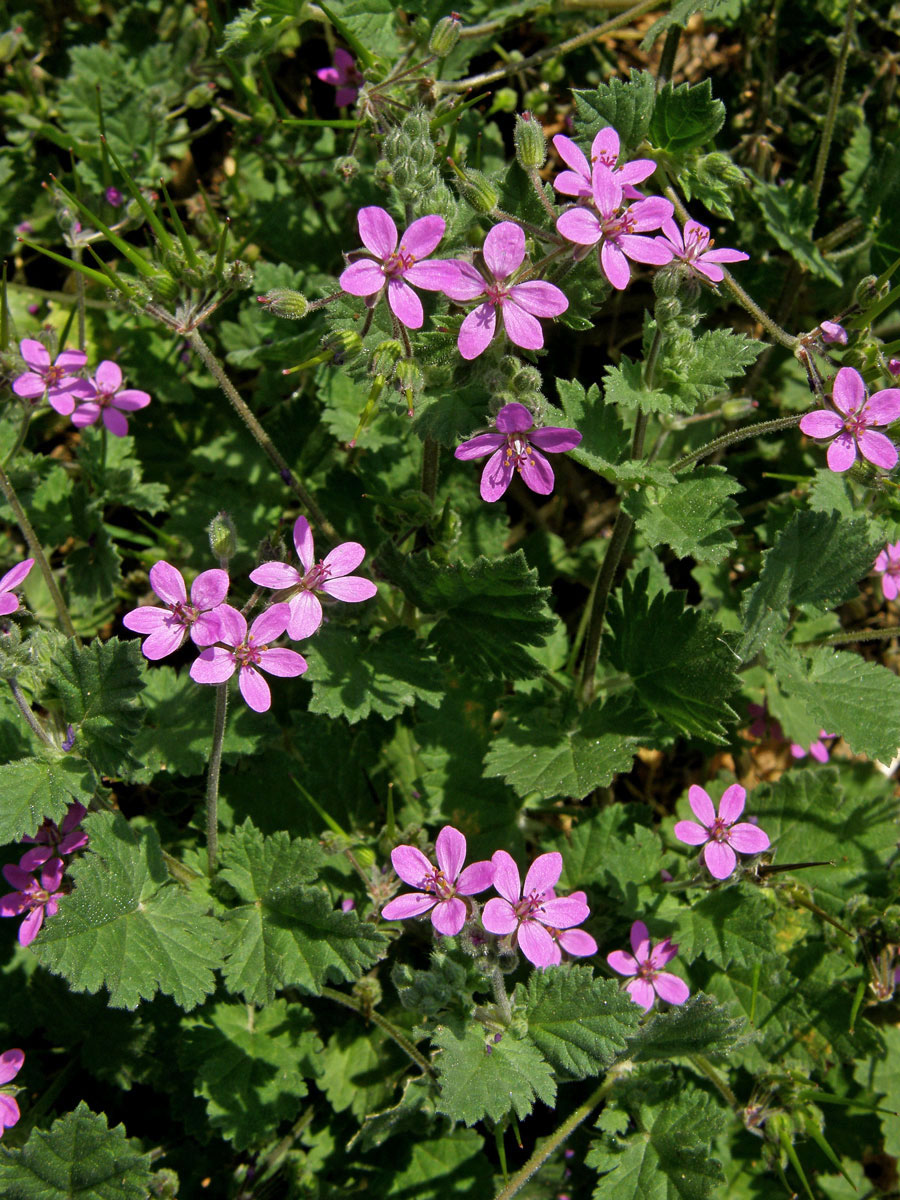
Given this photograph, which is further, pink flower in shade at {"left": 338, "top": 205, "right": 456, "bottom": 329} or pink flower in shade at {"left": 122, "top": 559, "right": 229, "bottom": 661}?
pink flower in shade at {"left": 122, "top": 559, "right": 229, "bottom": 661}

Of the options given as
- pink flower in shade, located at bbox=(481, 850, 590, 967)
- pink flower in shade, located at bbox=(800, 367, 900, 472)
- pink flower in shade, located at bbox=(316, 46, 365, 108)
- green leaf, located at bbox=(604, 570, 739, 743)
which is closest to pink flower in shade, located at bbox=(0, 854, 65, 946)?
pink flower in shade, located at bbox=(481, 850, 590, 967)

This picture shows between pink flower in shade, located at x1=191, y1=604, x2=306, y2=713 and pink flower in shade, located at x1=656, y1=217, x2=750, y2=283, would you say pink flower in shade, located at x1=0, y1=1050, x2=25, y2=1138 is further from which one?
pink flower in shade, located at x1=656, y1=217, x2=750, y2=283

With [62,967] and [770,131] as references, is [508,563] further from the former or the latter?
[770,131]

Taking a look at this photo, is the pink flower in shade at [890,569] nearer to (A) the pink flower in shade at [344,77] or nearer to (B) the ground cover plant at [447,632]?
(B) the ground cover plant at [447,632]

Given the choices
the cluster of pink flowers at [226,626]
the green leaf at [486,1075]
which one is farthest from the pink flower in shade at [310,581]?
the green leaf at [486,1075]

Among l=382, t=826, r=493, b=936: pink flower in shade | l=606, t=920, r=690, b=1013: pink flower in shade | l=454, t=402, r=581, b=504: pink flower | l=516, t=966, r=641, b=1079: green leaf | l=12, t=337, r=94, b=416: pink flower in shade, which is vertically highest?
l=454, t=402, r=581, b=504: pink flower

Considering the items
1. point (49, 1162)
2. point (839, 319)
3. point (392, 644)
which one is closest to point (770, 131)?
point (839, 319)

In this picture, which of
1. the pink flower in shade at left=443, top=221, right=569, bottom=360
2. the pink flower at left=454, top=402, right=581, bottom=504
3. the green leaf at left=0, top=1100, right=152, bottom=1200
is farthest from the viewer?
the green leaf at left=0, top=1100, right=152, bottom=1200
